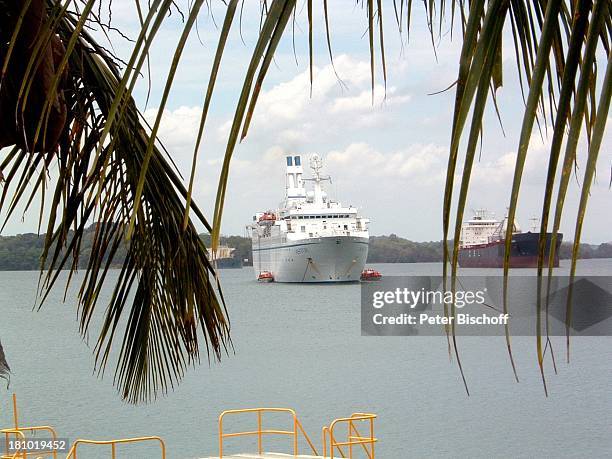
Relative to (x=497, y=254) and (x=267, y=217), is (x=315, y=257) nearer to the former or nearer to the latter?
(x=267, y=217)

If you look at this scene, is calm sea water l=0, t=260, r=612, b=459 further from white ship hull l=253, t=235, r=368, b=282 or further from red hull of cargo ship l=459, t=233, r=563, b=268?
white ship hull l=253, t=235, r=368, b=282

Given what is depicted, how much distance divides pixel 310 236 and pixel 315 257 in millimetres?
2770

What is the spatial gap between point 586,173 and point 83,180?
2.91m

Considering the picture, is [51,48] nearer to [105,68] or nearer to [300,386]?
[105,68]

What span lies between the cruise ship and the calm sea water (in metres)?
8.45

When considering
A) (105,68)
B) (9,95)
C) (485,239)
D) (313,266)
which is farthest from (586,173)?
(485,239)

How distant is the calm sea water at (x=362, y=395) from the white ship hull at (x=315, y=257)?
8.12 meters

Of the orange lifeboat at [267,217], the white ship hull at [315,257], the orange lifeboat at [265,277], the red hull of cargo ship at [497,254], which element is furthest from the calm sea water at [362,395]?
the orange lifeboat at [265,277]

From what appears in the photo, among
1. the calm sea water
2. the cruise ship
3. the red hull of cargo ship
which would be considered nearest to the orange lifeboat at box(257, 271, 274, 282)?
the cruise ship

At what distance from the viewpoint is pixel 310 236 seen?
67.9 meters

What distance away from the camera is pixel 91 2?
0.78 metres

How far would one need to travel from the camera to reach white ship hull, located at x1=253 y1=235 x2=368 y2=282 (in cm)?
6819

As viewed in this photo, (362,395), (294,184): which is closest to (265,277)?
(294,184)

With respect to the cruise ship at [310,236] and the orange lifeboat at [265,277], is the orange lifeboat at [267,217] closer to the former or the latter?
the cruise ship at [310,236]
